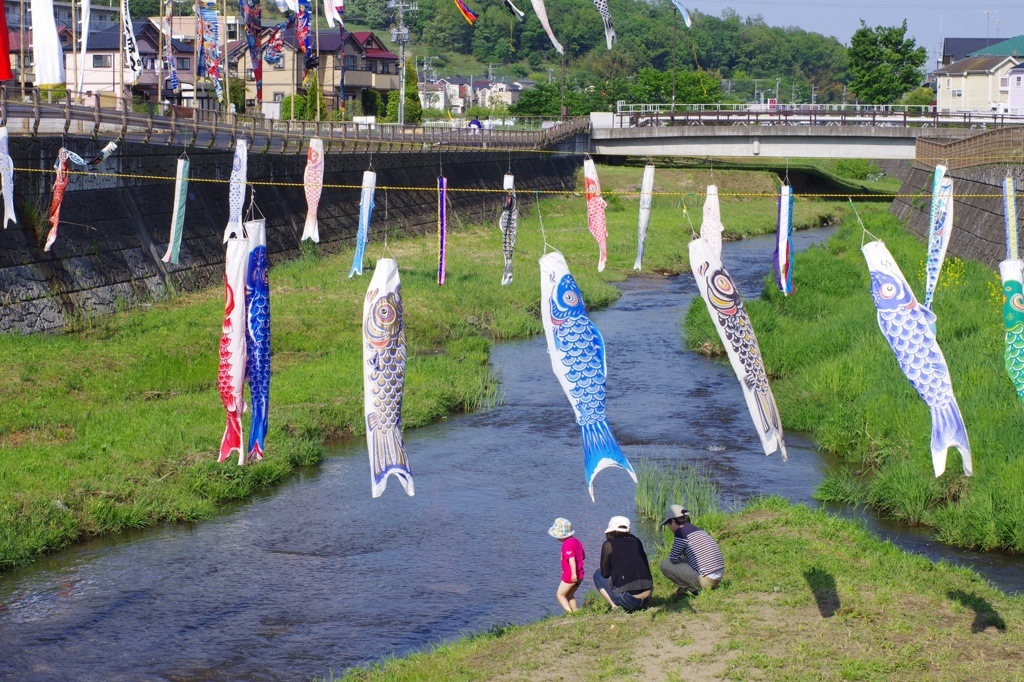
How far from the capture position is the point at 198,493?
1670 cm

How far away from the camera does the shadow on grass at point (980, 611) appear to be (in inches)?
422

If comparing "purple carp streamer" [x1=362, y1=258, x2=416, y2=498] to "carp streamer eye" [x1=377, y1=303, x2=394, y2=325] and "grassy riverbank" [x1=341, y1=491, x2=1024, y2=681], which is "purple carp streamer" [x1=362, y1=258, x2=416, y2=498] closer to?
"carp streamer eye" [x1=377, y1=303, x2=394, y2=325]

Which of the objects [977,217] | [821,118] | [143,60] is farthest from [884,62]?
[977,217]

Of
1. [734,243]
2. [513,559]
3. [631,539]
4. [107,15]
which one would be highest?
[107,15]

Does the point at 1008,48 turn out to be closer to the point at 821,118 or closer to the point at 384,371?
the point at 821,118

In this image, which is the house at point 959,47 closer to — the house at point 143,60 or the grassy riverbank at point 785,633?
the house at point 143,60

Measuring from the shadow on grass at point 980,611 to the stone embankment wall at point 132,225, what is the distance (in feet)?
54.9

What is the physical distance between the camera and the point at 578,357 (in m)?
11.3

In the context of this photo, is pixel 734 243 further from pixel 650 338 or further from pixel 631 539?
pixel 631 539

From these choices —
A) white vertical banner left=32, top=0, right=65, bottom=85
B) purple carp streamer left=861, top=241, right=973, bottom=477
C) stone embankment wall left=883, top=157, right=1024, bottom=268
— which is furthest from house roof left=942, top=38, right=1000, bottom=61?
purple carp streamer left=861, top=241, right=973, bottom=477

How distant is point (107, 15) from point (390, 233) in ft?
192

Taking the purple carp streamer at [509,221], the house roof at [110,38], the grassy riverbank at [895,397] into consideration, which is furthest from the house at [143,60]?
the grassy riverbank at [895,397]

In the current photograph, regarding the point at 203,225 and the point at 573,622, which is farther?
the point at 203,225

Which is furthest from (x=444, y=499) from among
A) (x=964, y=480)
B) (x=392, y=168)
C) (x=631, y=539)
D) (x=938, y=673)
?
(x=392, y=168)
